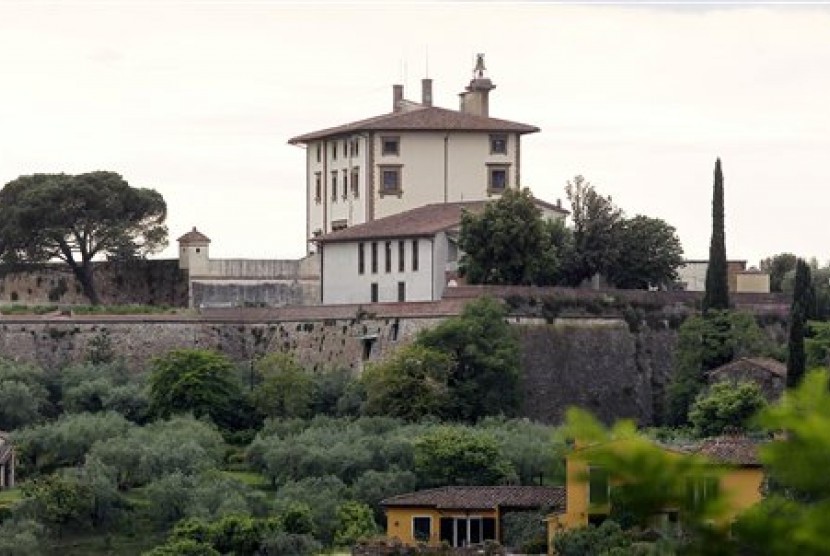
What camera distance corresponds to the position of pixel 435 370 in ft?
205

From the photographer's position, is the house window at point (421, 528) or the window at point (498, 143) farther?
the window at point (498, 143)

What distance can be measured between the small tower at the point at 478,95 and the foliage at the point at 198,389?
1584cm

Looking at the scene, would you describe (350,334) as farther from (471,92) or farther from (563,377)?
(471,92)

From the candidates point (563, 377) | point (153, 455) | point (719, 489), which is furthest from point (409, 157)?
point (719, 489)

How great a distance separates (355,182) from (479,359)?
14379mm

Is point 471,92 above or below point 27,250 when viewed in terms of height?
above

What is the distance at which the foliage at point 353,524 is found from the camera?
50.5 meters

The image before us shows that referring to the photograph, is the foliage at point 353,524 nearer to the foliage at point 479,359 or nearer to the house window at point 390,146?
the foliage at point 479,359

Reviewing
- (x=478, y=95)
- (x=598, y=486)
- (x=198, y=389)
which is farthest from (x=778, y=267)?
(x=598, y=486)

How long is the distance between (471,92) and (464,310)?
16.3m

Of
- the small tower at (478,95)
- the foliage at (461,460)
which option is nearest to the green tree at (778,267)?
the small tower at (478,95)

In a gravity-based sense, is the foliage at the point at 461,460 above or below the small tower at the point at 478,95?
below

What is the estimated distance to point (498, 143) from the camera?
7550 cm

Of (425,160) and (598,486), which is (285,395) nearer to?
(425,160)
